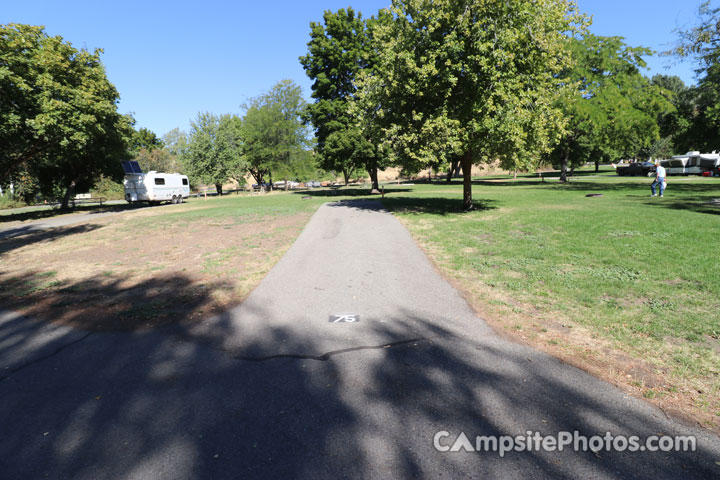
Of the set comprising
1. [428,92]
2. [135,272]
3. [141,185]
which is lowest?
[135,272]

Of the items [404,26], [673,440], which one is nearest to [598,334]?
[673,440]

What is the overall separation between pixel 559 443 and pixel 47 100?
1041 inches

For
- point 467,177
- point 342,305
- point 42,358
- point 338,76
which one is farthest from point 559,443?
point 338,76

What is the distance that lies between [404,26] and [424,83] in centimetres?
360

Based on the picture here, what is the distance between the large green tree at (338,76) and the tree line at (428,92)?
121mm

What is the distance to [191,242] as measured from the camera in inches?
456

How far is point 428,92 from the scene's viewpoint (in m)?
14.3

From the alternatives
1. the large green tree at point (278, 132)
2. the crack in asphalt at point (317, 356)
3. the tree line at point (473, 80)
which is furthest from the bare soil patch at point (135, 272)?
the large green tree at point (278, 132)

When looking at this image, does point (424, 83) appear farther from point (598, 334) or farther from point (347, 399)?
point (347, 399)

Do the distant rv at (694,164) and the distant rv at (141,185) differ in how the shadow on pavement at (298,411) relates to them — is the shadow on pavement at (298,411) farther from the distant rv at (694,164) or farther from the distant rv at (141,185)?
the distant rv at (694,164)

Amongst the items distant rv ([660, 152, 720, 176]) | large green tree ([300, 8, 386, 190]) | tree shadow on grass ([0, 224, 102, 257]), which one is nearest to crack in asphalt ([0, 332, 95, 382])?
tree shadow on grass ([0, 224, 102, 257])

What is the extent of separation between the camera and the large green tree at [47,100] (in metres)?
17.5

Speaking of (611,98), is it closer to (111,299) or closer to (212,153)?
(111,299)

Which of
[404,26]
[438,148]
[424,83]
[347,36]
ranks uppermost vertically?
[347,36]
